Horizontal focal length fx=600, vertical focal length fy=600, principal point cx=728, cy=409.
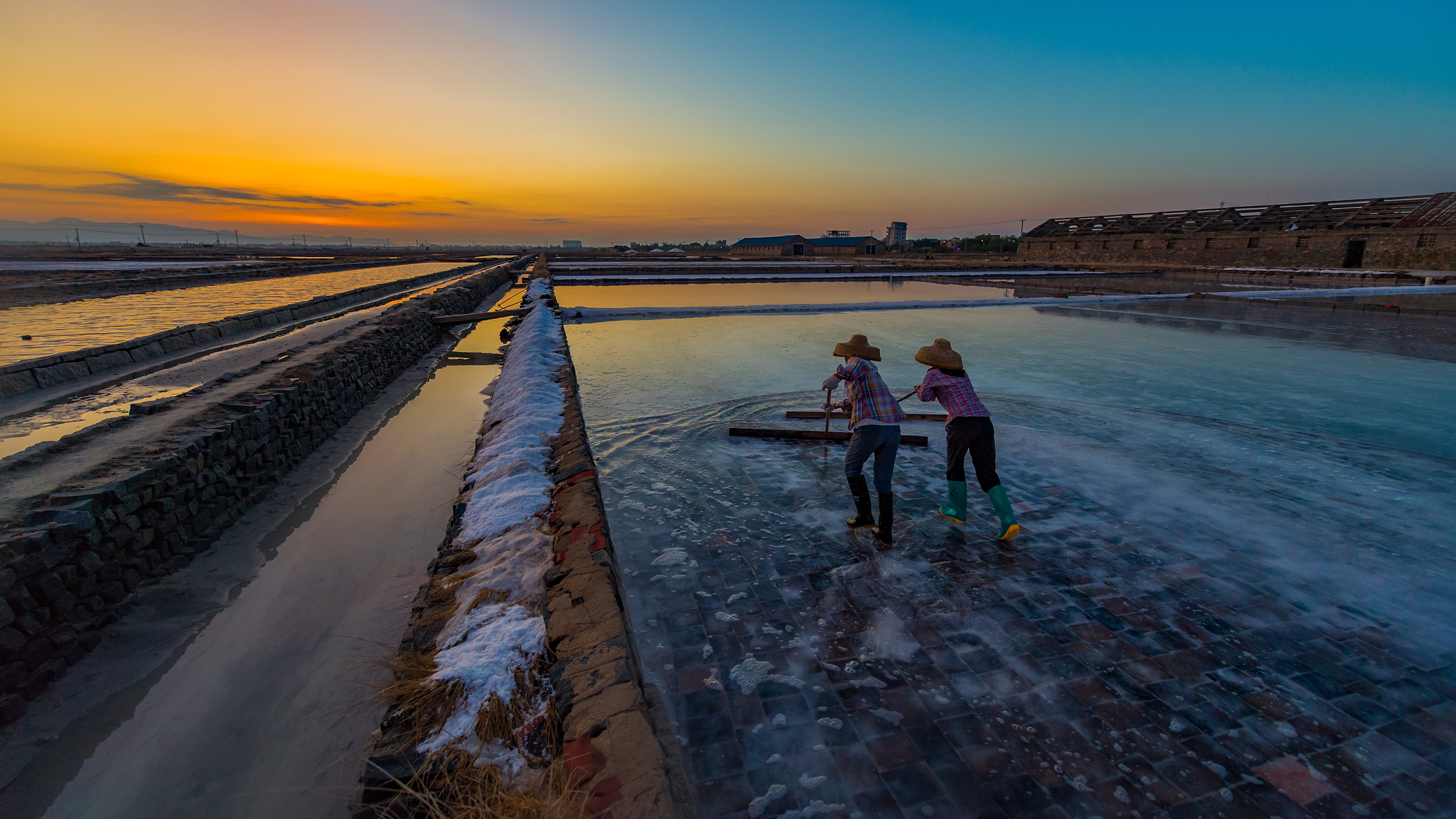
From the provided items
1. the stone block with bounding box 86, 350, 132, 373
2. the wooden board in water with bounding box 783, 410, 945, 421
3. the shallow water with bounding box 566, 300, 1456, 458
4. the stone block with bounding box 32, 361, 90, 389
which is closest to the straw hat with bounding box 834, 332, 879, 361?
the wooden board in water with bounding box 783, 410, 945, 421

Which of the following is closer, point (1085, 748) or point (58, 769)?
point (1085, 748)

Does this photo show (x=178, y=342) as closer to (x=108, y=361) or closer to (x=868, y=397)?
(x=108, y=361)

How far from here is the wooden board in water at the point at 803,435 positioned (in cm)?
638

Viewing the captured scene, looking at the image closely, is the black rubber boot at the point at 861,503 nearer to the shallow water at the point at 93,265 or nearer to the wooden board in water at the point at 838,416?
the wooden board in water at the point at 838,416

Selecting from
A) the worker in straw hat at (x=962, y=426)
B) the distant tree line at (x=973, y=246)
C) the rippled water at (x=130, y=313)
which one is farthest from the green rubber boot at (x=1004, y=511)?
the distant tree line at (x=973, y=246)

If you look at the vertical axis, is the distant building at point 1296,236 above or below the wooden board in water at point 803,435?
above

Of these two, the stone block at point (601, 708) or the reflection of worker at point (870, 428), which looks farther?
the reflection of worker at point (870, 428)

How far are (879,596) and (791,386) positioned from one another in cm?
569

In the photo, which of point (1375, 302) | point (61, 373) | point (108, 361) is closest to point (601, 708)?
point (61, 373)

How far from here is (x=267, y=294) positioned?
23641 mm

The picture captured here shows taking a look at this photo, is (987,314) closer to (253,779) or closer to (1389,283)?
(253,779)

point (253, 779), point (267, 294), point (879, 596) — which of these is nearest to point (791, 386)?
point (879, 596)

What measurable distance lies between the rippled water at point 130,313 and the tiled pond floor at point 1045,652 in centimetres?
1323

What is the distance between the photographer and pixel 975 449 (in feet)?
14.2
